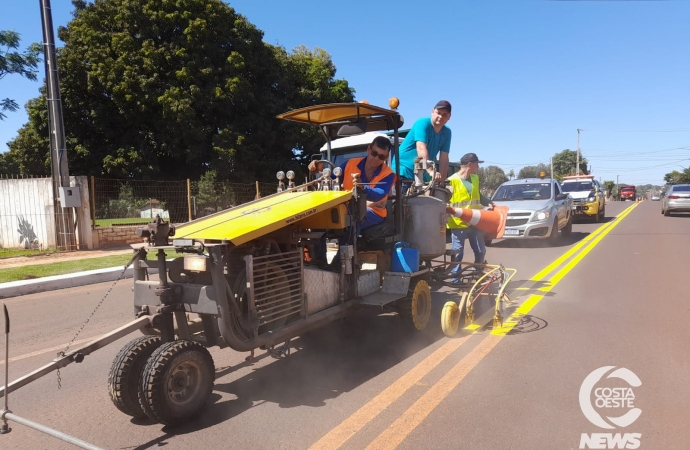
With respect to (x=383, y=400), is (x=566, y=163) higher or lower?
higher

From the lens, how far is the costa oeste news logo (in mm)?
3070

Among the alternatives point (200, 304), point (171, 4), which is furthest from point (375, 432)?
point (171, 4)

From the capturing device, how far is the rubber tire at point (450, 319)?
517 centimetres

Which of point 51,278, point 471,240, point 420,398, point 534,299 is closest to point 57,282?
point 51,278

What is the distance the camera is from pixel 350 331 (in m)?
5.51

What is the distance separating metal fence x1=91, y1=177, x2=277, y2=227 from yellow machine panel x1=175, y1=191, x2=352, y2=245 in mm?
9373

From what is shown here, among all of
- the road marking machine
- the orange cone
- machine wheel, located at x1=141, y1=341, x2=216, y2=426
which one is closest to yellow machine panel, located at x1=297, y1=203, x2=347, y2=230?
the road marking machine

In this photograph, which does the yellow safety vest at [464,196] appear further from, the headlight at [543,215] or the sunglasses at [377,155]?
the headlight at [543,215]

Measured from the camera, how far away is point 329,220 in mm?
4484

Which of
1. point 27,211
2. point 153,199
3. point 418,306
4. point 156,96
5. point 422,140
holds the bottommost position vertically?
point 418,306

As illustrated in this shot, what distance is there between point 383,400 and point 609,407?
1.61 metres

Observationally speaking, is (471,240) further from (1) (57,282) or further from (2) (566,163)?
(2) (566,163)

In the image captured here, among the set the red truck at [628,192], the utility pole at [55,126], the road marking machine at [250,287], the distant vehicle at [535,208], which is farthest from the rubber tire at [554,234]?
the red truck at [628,192]

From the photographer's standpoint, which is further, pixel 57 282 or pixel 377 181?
pixel 57 282
